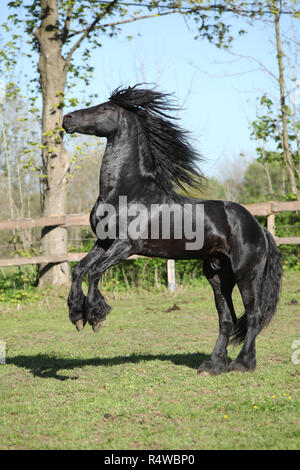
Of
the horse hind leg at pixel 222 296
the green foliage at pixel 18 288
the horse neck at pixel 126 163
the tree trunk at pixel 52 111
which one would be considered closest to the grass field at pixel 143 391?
the horse hind leg at pixel 222 296

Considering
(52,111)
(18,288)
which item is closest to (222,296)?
(18,288)

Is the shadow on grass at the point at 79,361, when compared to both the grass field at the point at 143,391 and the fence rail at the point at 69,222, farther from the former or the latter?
the fence rail at the point at 69,222

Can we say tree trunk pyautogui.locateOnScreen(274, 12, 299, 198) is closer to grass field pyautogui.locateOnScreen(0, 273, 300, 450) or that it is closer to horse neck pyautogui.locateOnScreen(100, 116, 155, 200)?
grass field pyautogui.locateOnScreen(0, 273, 300, 450)

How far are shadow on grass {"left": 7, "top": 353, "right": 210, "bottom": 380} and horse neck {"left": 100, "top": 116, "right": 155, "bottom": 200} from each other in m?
2.08

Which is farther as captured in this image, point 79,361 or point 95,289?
point 79,361

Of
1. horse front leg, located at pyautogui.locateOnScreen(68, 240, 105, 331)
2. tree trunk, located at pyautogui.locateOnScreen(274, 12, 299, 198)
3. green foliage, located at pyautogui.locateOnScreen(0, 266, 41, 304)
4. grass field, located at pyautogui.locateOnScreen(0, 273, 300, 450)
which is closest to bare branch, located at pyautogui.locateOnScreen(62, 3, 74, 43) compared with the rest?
green foliage, located at pyautogui.locateOnScreen(0, 266, 41, 304)

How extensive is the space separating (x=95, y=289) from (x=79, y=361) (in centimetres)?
181

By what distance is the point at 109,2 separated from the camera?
13570 mm

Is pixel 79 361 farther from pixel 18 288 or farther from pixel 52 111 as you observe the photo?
pixel 52 111

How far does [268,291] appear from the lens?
5.81m

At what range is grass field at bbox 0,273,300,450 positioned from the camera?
3578 millimetres
